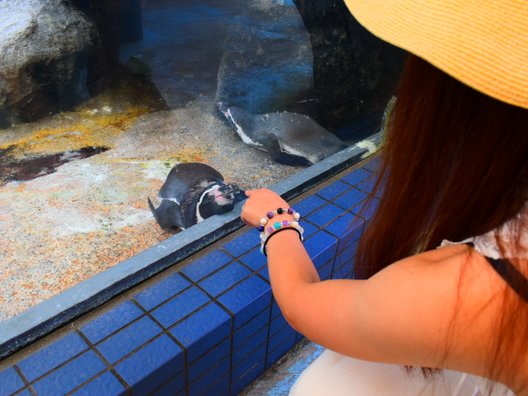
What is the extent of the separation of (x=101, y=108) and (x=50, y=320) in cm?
165

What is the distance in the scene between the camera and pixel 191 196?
2.16m

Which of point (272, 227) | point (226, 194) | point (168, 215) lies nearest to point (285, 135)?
point (226, 194)

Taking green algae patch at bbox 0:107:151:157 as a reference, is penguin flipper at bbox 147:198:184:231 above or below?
below

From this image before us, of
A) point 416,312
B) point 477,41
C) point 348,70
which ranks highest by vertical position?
point 477,41

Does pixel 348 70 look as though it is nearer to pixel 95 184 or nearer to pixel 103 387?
pixel 95 184

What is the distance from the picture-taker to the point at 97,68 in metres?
2.85

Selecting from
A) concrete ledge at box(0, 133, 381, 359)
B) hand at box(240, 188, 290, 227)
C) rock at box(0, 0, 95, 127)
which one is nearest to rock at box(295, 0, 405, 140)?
concrete ledge at box(0, 133, 381, 359)

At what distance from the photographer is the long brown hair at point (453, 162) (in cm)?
69

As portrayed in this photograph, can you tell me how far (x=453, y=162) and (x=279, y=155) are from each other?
6.37 ft

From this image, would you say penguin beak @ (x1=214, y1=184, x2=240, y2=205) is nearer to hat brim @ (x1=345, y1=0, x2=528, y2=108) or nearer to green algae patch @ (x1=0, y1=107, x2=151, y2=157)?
green algae patch @ (x1=0, y1=107, x2=151, y2=157)

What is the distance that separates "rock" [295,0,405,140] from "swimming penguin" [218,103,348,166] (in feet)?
0.47

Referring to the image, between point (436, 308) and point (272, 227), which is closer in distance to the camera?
point (436, 308)

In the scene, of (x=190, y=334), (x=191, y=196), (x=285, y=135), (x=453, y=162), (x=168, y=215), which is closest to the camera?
(x=453, y=162)

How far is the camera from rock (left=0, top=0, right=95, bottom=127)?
2512mm
